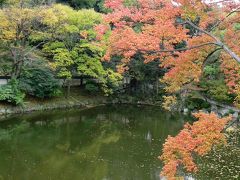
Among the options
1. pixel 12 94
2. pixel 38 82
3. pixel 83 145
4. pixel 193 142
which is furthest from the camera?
pixel 38 82

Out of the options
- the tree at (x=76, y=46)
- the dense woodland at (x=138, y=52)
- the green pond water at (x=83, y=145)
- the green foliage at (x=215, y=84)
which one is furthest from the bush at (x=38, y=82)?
the green foliage at (x=215, y=84)

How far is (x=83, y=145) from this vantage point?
731 inches

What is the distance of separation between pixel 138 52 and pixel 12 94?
984 centimetres

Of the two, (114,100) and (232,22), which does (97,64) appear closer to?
(114,100)

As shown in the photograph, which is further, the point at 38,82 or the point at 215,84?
the point at 215,84

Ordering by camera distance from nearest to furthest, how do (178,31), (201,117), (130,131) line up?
(201,117), (178,31), (130,131)

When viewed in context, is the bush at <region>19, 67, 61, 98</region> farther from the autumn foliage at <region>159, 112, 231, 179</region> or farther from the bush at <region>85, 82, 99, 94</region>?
the autumn foliage at <region>159, 112, 231, 179</region>

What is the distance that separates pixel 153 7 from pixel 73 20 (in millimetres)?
18457

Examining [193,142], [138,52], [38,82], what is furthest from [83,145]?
[193,142]

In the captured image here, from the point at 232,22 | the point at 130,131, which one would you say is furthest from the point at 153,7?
the point at 130,131

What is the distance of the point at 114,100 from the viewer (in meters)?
34.2

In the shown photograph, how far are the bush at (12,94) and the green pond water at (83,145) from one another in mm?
1522

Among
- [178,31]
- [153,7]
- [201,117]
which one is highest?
[153,7]

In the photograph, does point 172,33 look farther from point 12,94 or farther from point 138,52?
point 12,94
